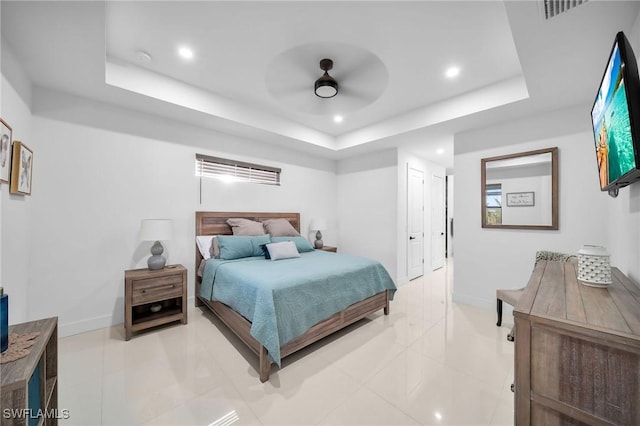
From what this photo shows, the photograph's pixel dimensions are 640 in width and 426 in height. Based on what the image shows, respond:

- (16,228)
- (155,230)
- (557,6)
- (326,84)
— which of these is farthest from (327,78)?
(16,228)

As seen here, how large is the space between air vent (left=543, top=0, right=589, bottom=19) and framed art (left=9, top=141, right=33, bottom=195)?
3.79 metres

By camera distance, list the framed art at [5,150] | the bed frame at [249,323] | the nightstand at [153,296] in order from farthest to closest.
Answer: the nightstand at [153,296] → the bed frame at [249,323] → the framed art at [5,150]

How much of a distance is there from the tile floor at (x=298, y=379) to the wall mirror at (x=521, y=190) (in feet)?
4.30

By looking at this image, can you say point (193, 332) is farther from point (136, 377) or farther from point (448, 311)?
point (448, 311)

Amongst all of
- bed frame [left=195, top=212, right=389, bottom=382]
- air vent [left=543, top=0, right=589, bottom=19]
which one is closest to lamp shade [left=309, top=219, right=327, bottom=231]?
bed frame [left=195, top=212, right=389, bottom=382]

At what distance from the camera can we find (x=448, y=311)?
323 cm

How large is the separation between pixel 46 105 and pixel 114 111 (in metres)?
0.53

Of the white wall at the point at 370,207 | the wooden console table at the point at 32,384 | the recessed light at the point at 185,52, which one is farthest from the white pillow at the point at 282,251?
the recessed light at the point at 185,52

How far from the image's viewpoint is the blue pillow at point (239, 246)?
3053 millimetres

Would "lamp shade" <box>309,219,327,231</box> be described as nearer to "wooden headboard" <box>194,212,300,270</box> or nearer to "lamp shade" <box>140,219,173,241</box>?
"wooden headboard" <box>194,212,300,270</box>

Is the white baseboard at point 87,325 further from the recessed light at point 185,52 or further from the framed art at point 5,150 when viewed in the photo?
the recessed light at point 185,52

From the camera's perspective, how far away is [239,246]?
3152mm

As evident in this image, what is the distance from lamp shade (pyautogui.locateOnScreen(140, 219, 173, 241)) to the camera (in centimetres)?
263

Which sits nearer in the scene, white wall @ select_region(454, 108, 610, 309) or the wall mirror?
white wall @ select_region(454, 108, 610, 309)
